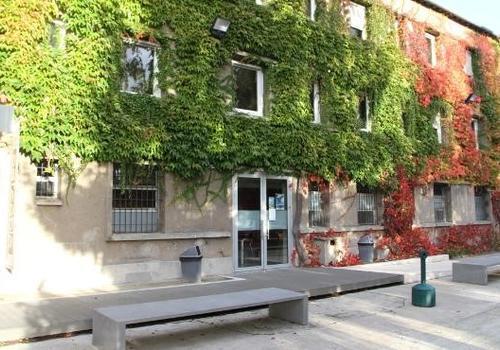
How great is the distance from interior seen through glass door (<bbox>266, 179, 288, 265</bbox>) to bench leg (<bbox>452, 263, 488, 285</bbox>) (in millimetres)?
4556

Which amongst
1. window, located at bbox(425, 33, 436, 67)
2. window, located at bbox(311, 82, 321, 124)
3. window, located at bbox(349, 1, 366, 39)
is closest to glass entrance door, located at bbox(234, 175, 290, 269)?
window, located at bbox(311, 82, 321, 124)

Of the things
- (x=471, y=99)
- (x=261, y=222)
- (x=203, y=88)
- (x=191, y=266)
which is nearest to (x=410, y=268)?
(x=261, y=222)

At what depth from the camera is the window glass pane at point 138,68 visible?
39.1ft

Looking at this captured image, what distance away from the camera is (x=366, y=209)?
1745 cm

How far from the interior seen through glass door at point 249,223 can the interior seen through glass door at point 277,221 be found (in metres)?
0.39

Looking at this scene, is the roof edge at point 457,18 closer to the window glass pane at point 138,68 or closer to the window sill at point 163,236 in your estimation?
the window glass pane at point 138,68

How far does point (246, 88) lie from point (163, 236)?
5.05 meters

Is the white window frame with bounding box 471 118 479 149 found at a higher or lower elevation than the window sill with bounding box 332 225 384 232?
higher

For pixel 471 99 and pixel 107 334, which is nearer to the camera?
pixel 107 334

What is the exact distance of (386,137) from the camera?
17.8 m

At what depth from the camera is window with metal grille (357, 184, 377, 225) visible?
17188mm

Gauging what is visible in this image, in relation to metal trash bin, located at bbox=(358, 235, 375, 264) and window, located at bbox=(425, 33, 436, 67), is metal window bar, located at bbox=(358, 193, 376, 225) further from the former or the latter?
window, located at bbox=(425, 33, 436, 67)

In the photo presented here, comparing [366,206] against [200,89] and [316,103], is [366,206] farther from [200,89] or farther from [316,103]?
[200,89]

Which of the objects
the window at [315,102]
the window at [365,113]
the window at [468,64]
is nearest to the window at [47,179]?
the window at [315,102]
